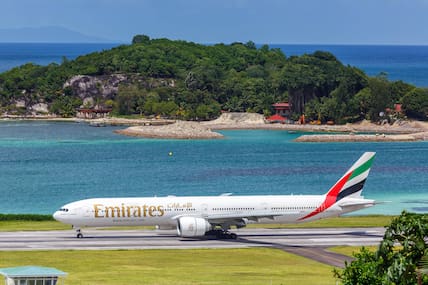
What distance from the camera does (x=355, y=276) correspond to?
4009cm

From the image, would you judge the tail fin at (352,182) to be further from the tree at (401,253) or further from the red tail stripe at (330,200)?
the tree at (401,253)

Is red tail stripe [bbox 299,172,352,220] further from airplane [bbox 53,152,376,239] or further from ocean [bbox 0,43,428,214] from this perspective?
ocean [bbox 0,43,428,214]

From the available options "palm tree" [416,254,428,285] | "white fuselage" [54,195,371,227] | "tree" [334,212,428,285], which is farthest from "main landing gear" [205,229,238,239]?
"palm tree" [416,254,428,285]

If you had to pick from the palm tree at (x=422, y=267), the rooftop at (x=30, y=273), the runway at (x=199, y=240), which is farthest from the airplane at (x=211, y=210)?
the palm tree at (x=422, y=267)

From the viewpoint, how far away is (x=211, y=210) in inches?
3157

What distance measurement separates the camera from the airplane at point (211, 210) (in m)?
78.4

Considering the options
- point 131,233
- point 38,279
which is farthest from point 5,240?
point 38,279

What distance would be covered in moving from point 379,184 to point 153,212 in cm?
6826

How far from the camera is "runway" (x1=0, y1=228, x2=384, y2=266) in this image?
74562 millimetres

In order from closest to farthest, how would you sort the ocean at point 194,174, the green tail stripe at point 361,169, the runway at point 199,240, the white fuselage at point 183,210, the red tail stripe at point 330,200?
the runway at point 199,240
the white fuselage at point 183,210
the red tail stripe at point 330,200
the green tail stripe at point 361,169
the ocean at point 194,174

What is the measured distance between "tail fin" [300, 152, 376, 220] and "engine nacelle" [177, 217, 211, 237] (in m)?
8.01

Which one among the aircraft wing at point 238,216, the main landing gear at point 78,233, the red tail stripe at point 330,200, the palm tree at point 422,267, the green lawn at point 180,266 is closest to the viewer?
the palm tree at point 422,267

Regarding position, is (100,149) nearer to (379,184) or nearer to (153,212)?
(379,184)

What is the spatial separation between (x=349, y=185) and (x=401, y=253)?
45228 millimetres
